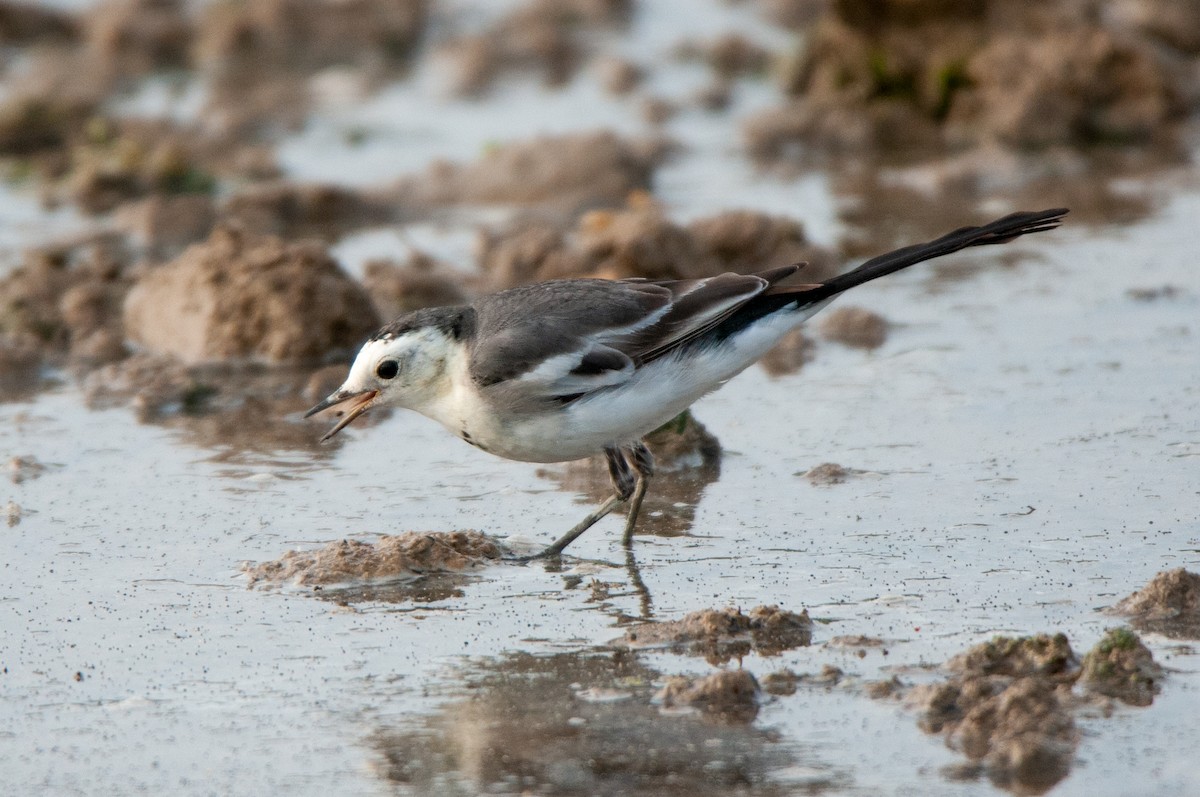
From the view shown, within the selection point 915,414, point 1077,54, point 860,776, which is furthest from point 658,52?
point 860,776

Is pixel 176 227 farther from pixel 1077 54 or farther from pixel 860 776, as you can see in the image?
pixel 860 776

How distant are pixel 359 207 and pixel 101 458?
4.12 m

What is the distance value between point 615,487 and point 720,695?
168 centimetres

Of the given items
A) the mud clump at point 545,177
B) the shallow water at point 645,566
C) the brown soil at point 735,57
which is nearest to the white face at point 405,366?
the shallow water at point 645,566

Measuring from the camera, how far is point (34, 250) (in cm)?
954

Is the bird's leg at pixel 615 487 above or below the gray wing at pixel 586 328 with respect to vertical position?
below

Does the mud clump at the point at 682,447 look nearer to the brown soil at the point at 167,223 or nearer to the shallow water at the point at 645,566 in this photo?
the shallow water at the point at 645,566

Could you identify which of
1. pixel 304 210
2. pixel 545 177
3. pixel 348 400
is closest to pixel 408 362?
pixel 348 400

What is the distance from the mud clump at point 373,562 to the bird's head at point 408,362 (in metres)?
0.53

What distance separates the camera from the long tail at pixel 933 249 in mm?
5766

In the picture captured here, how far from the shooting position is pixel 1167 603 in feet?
15.2

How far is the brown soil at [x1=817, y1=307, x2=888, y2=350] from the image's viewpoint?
311 inches

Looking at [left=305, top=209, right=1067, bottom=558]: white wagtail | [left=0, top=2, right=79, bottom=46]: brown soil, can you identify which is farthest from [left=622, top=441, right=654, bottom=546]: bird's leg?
[left=0, top=2, right=79, bottom=46]: brown soil

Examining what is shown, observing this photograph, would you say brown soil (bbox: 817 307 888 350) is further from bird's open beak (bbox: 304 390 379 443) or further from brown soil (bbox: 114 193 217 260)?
brown soil (bbox: 114 193 217 260)
